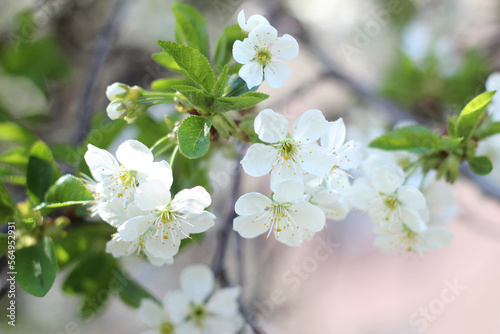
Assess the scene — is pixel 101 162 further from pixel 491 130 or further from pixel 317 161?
pixel 491 130

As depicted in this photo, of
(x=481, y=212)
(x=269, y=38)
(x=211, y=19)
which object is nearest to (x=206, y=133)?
(x=269, y=38)

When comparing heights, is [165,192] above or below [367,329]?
above

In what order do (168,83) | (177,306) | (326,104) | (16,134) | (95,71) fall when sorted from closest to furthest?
(168,83), (177,306), (16,134), (95,71), (326,104)

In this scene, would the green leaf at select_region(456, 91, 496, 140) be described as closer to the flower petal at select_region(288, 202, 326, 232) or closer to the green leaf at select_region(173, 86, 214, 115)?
the flower petal at select_region(288, 202, 326, 232)

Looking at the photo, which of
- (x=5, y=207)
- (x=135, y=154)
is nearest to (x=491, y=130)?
(x=135, y=154)

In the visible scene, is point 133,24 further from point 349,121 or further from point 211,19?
point 349,121

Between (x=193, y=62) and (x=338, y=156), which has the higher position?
(x=193, y=62)
